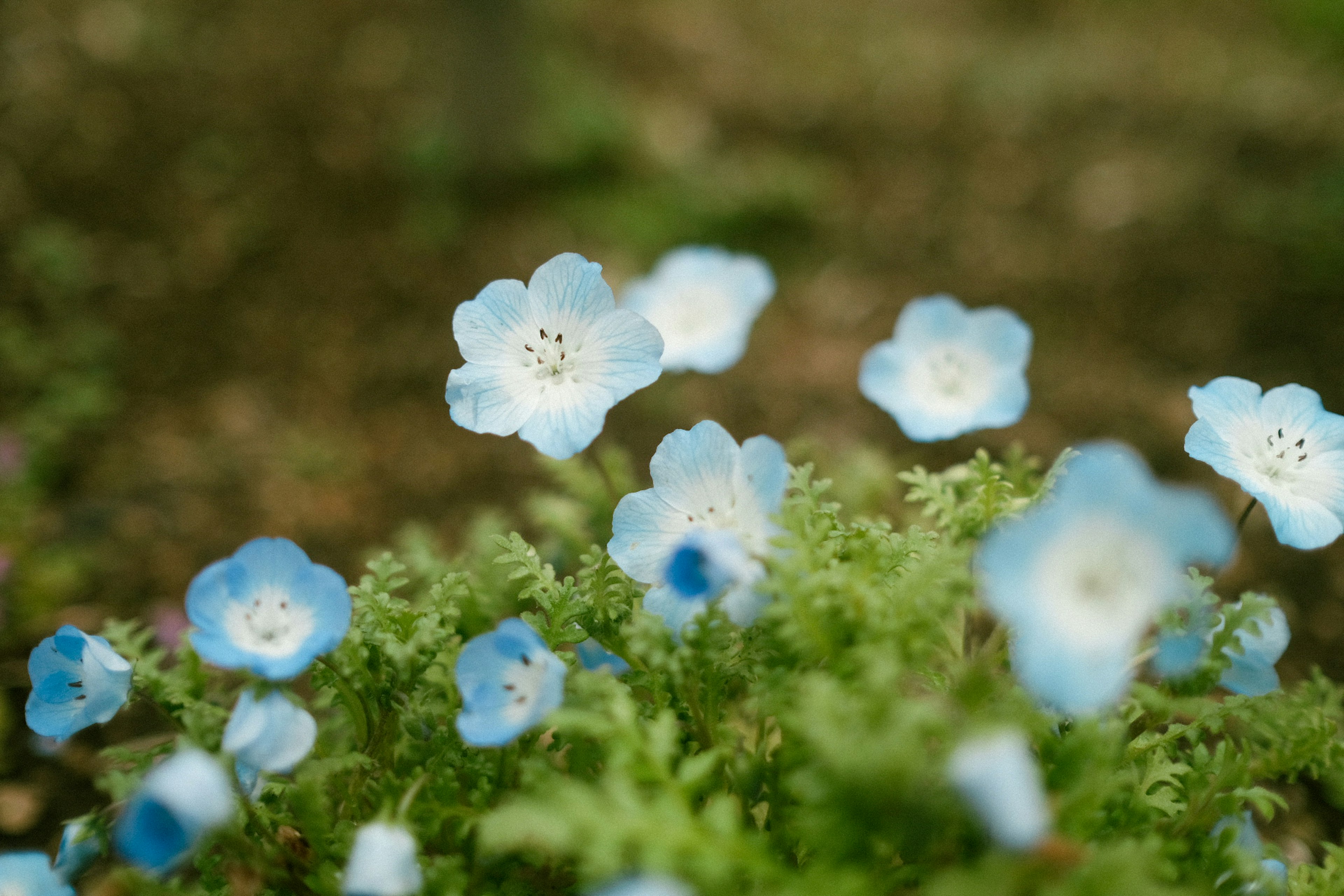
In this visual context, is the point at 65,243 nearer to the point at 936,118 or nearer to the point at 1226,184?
the point at 936,118

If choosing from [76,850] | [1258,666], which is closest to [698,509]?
[1258,666]

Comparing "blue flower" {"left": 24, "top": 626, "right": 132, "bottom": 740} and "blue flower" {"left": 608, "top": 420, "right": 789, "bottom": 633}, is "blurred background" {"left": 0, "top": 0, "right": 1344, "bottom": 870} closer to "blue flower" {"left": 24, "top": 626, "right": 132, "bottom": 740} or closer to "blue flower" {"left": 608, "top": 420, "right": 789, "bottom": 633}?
"blue flower" {"left": 608, "top": 420, "right": 789, "bottom": 633}

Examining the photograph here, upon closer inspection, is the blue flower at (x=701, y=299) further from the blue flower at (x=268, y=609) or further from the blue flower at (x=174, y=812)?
the blue flower at (x=174, y=812)

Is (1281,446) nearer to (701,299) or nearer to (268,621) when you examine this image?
(701,299)

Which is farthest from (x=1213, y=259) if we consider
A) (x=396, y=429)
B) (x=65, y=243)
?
(x=65, y=243)

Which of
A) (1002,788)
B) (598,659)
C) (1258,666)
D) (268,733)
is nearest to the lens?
(1002,788)

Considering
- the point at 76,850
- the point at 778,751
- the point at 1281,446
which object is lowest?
the point at 76,850

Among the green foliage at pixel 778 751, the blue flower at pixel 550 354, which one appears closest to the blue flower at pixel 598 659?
the green foliage at pixel 778 751
